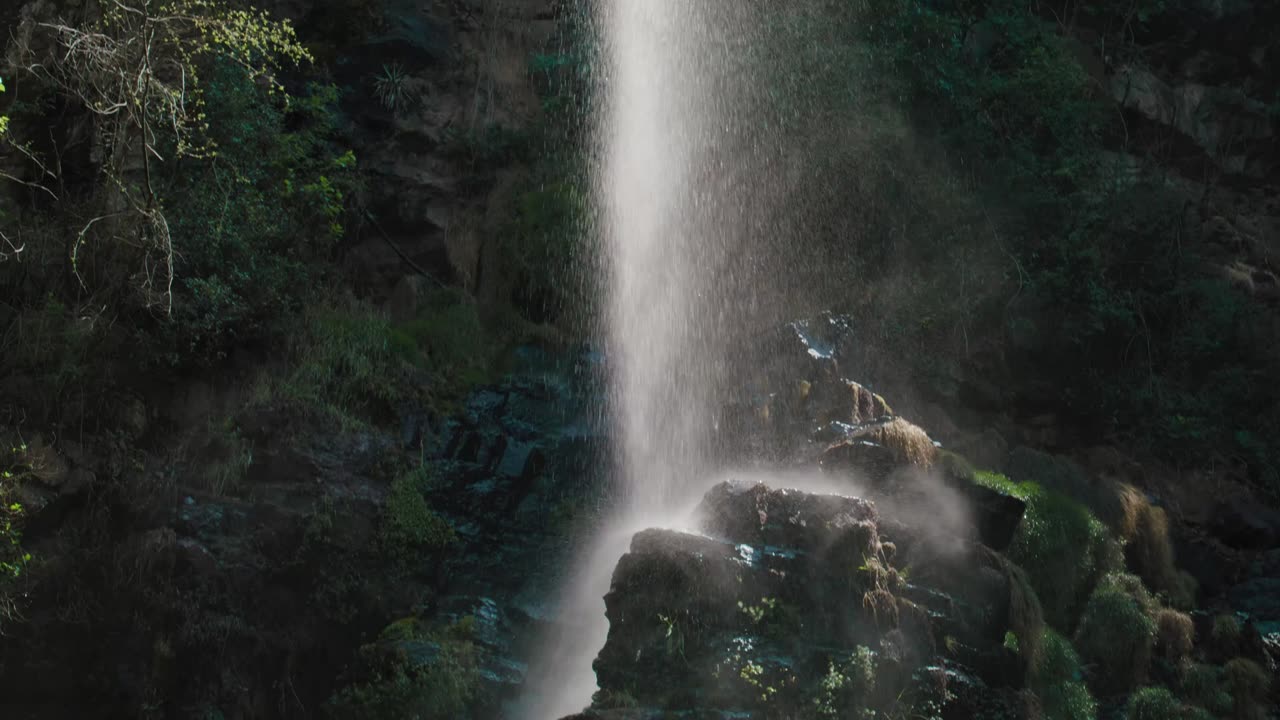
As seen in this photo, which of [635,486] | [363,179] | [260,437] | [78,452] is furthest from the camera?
[363,179]

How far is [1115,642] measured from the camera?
1007cm

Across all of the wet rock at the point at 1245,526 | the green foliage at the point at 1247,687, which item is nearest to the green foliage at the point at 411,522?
the green foliage at the point at 1247,687

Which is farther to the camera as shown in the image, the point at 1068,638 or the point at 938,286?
the point at 938,286

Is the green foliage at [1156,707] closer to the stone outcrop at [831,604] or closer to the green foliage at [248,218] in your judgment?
the stone outcrop at [831,604]

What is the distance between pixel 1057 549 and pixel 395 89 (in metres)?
12.0

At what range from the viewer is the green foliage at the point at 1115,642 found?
391 inches

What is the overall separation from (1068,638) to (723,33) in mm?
10945

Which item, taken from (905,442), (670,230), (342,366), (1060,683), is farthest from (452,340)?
(1060,683)

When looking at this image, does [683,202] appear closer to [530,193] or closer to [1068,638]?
[530,193]

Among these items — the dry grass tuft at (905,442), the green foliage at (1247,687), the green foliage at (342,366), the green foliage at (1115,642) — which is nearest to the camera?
the green foliage at (1247,687)

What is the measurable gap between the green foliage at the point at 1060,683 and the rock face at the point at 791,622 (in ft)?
2.79

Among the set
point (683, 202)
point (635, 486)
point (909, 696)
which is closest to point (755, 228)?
point (683, 202)

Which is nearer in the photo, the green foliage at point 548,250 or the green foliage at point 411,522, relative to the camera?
the green foliage at point 411,522

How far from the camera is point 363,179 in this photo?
14594mm
